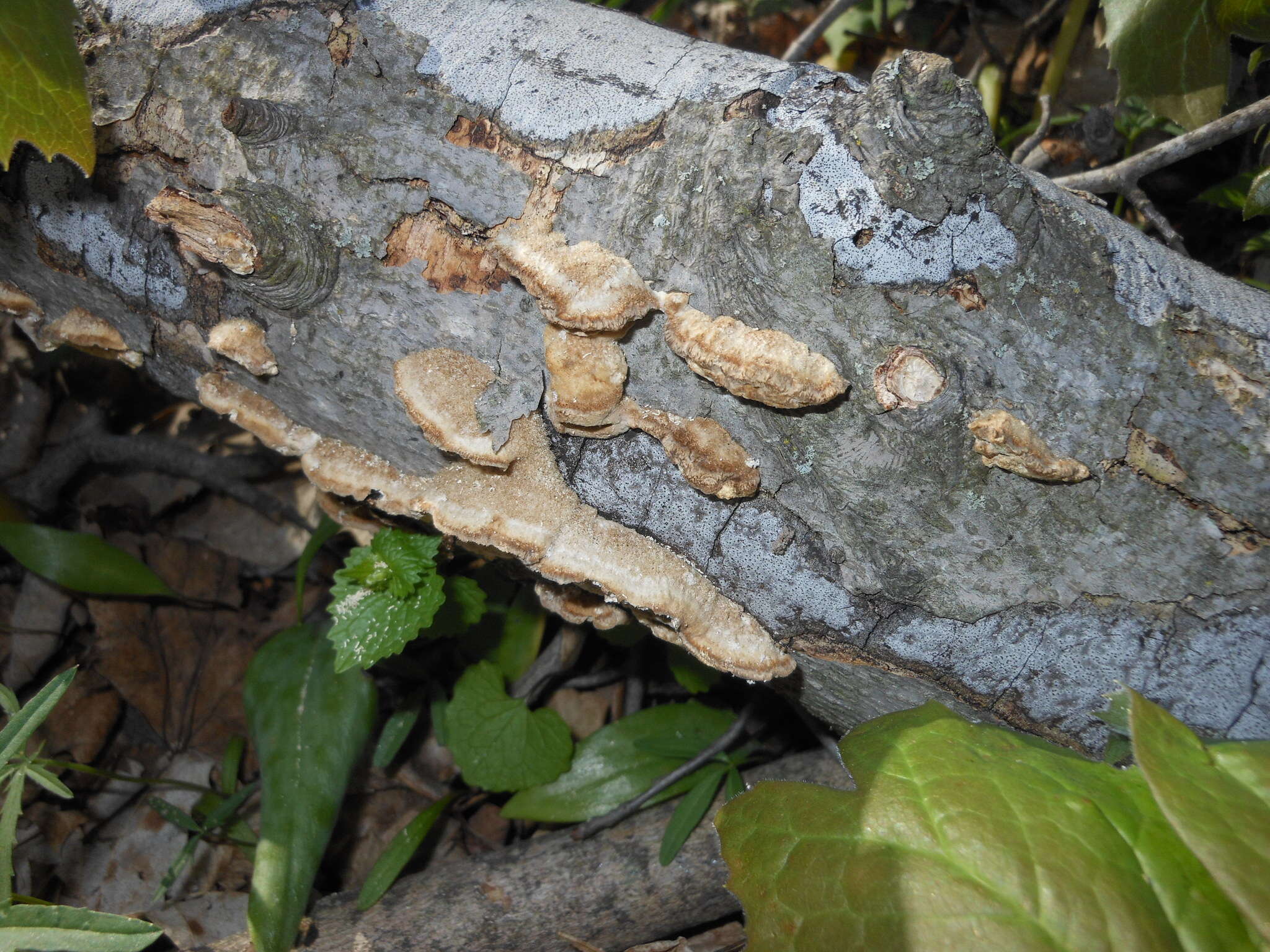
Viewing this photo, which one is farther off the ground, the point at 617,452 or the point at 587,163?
the point at 587,163

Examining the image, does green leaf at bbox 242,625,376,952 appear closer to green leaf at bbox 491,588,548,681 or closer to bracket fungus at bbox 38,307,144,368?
green leaf at bbox 491,588,548,681

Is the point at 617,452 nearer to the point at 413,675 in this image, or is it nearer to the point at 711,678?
the point at 711,678

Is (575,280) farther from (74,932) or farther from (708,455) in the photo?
(74,932)

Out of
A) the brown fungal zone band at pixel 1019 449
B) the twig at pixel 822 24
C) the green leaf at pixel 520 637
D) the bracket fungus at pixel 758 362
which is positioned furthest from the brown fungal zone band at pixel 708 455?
the twig at pixel 822 24

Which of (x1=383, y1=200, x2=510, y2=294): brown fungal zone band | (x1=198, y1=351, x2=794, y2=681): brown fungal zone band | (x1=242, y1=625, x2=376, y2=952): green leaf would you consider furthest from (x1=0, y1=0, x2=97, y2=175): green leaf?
(x1=242, y1=625, x2=376, y2=952): green leaf

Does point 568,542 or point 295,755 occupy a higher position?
point 568,542

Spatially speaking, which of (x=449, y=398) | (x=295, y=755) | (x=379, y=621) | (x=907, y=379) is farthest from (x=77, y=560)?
(x=907, y=379)

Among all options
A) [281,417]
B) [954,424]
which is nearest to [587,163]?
[954,424]
